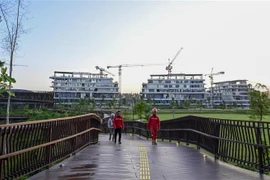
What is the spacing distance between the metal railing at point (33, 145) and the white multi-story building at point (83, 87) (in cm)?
13195

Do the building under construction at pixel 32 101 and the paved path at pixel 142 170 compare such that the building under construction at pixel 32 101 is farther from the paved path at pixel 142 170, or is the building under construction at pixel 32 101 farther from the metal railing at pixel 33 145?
the paved path at pixel 142 170

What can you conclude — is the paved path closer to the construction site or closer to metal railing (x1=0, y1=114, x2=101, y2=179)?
metal railing (x1=0, y1=114, x2=101, y2=179)

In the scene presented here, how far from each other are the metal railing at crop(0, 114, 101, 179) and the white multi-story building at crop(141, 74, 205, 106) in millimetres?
141723

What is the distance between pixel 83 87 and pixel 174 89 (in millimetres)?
43334

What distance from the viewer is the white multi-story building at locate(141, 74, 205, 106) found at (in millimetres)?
152750

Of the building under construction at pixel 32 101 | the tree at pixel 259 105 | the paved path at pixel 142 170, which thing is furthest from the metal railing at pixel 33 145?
the building under construction at pixel 32 101

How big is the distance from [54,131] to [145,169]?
246 cm

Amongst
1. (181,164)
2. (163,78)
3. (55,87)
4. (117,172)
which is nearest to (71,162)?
(117,172)

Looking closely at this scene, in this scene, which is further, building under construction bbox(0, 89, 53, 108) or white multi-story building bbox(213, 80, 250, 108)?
white multi-story building bbox(213, 80, 250, 108)

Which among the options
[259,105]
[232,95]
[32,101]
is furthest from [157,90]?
[259,105]

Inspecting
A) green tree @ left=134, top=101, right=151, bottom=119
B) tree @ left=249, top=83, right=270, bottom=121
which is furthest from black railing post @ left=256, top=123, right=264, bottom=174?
green tree @ left=134, top=101, right=151, bottom=119

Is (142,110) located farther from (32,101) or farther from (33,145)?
(33,145)

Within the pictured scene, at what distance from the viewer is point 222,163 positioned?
29.7 ft

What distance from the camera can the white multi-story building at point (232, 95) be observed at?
15688 cm
